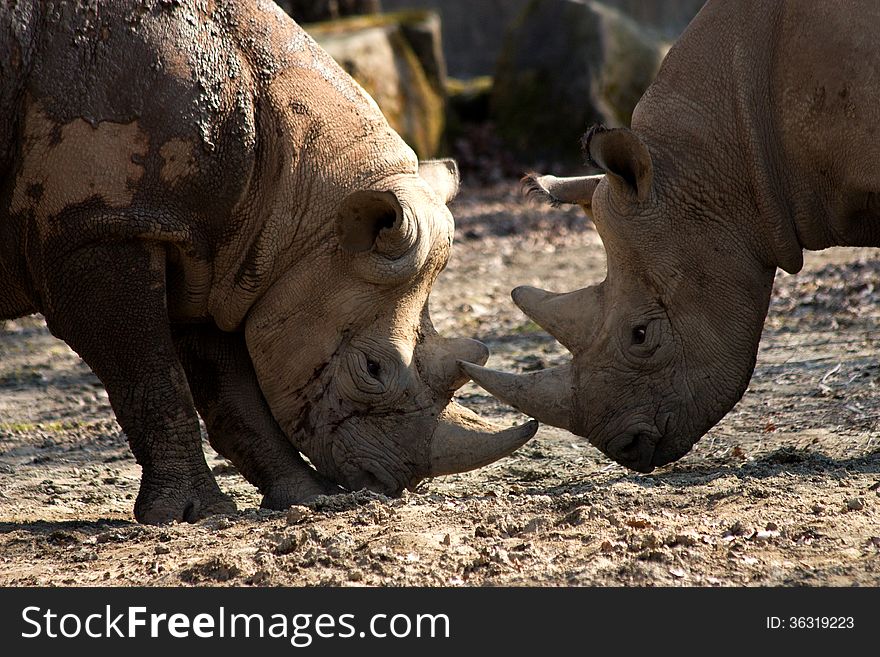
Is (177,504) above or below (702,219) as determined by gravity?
below

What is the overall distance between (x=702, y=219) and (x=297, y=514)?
2.09m

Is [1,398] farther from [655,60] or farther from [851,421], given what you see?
[655,60]

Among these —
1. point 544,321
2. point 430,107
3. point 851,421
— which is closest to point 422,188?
point 544,321

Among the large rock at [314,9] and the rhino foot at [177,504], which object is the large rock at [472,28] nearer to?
the large rock at [314,9]

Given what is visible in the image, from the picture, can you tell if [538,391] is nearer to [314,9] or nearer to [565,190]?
[565,190]

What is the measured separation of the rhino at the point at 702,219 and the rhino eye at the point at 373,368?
391 mm

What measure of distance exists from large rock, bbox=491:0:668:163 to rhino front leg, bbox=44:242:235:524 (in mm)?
12167

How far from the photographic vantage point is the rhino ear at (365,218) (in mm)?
5918

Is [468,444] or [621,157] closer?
[621,157]

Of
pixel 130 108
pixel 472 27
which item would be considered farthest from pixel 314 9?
pixel 130 108

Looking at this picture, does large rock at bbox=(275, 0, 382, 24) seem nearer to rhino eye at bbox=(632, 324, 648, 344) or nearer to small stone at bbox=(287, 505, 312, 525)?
rhino eye at bbox=(632, 324, 648, 344)

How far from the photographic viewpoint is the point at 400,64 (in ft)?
54.3

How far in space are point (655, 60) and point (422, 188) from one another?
12291 mm
